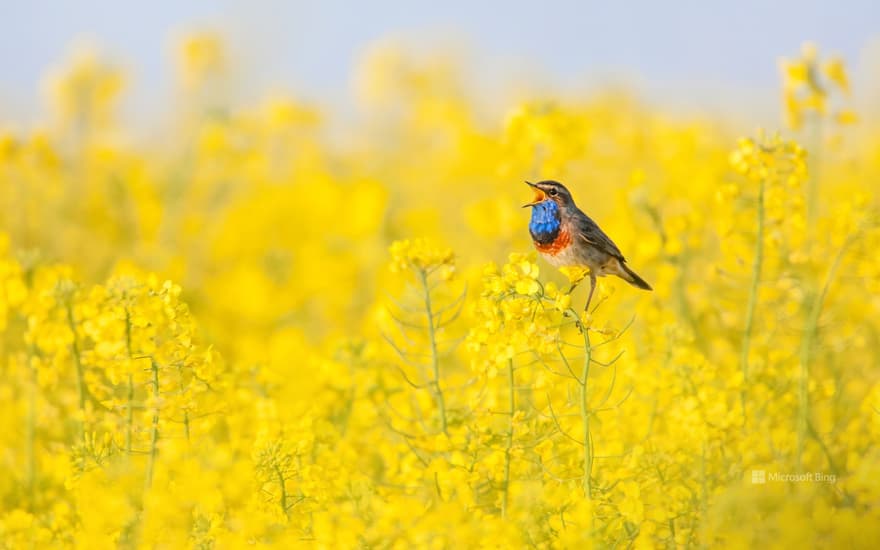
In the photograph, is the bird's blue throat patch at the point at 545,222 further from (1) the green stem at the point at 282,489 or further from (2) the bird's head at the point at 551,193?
(1) the green stem at the point at 282,489

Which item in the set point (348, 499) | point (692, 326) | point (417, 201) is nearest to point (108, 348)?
point (348, 499)

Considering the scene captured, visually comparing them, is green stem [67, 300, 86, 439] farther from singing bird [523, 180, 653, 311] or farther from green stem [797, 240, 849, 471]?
green stem [797, 240, 849, 471]

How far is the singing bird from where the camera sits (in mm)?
2748

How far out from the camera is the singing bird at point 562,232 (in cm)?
275

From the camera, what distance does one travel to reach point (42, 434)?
4.43 metres

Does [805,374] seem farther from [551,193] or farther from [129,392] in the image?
[129,392]

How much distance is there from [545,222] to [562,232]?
0.06m

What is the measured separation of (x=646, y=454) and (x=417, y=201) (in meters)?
9.18

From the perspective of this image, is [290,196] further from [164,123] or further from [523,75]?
[523,75]

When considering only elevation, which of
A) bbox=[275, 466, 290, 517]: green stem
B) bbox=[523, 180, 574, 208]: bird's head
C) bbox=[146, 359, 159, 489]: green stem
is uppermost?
bbox=[523, 180, 574, 208]: bird's head

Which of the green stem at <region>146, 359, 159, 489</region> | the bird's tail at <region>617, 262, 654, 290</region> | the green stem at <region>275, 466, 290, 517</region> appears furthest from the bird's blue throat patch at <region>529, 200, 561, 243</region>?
the green stem at <region>146, 359, 159, 489</region>

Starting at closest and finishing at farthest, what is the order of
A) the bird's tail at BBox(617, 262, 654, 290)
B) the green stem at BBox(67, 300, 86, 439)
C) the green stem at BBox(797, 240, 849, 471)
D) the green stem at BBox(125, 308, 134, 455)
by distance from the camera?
the green stem at BBox(125, 308, 134, 455) → the bird's tail at BBox(617, 262, 654, 290) → the green stem at BBox(67, 300, 86, 439) → the green stem at BBox(797, 240, 849, 471)

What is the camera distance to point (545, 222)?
9.02ft

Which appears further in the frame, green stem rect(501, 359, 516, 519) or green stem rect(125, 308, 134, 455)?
green stem rect(501, 359, 516, 519)
